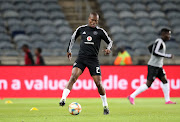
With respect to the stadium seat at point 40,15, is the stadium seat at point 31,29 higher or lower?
lower

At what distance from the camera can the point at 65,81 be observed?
55.1ft

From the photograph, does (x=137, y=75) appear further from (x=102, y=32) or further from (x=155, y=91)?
(x=102, y=32)

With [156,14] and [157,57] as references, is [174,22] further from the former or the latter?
[157,57]

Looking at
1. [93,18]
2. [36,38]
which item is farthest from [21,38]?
[93,18]

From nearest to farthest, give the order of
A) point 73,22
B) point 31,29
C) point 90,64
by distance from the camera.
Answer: point 90,64, point 31,29, point 73,22

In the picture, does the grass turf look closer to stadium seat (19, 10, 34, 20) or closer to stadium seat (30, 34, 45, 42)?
stadium seat (30, 34, 45, 42)

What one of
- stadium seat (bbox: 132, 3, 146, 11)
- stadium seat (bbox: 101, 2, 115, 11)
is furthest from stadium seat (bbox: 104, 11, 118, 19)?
stadium seat (bbox: 132, 3, 146, 11)

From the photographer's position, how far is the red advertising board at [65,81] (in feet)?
54.3

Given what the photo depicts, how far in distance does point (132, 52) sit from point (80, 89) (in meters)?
6.12

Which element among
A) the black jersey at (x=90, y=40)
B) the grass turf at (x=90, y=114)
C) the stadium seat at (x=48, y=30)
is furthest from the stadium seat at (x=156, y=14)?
the black jersey at (x=90, y=40)

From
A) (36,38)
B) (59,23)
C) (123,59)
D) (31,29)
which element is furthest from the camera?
(59,23)

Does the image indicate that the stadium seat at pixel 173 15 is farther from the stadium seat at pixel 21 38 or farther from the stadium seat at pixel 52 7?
the stadium seat at pixel 21 38

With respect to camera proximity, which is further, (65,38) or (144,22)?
(144,22)

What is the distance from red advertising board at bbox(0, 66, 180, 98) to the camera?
1655cm
